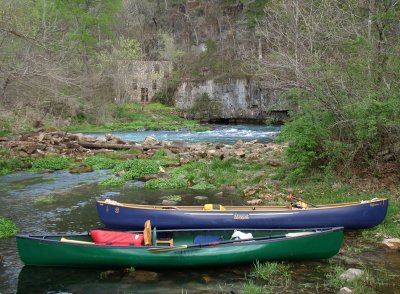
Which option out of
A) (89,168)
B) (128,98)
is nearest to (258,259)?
(89,168)

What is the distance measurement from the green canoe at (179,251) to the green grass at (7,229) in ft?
8.05

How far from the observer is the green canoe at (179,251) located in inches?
333

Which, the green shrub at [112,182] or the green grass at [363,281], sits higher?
the green shrub at [112,182]

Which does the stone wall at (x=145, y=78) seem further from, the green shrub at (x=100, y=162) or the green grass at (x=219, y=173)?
the green grass at (x=219, y=173)

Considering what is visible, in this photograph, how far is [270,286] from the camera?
7.92 meters

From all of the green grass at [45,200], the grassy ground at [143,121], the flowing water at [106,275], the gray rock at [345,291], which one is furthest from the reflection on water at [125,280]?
the grassy ground at [143,121]

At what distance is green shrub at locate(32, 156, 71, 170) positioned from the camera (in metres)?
20.6

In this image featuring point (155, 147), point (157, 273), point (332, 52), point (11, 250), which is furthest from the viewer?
point (155, 147)

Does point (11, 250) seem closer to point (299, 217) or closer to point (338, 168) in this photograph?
point (299, 217)

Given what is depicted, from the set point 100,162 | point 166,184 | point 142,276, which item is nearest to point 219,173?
point 166,184

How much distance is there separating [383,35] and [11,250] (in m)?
12.3

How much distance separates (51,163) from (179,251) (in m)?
14.2

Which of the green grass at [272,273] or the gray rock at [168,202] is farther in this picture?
the gray rock at [168,202]

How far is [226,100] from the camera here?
55.5 meters
